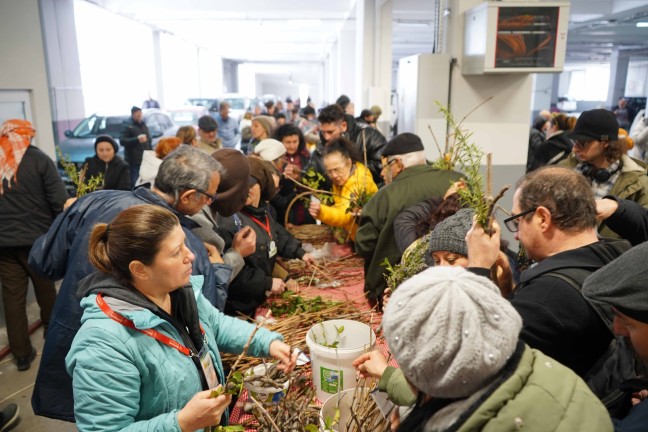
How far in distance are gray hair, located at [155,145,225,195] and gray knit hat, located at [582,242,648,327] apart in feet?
4.75

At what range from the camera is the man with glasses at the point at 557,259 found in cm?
133

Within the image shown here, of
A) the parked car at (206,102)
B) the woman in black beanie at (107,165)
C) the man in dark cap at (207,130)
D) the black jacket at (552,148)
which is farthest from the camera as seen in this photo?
the parked car at (206,102)

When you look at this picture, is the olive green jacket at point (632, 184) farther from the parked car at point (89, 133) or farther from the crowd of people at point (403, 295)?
the parked car at point (89, 133)

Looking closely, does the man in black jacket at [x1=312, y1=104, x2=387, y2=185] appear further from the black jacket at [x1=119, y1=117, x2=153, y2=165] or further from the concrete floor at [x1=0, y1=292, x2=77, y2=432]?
the black jacket at [x1=119, y1=117, x2=153, y2=165]

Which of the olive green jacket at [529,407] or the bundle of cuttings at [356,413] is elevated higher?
the olive green jacket at [529,407]

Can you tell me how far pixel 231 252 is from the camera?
2.31 m

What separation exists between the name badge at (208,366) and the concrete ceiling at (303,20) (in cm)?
1043

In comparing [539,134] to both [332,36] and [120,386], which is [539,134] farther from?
[332,36]

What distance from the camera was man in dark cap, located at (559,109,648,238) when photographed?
2.77 meters

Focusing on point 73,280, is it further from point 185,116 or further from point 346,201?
point 185,116

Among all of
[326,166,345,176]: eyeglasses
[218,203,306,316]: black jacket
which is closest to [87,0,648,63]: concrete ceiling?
[326,166,345,176]: eyeglasses

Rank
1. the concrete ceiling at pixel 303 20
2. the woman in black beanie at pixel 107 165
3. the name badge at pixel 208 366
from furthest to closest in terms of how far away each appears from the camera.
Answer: the concrete ceiling at pixel 303 20 → the woman in black beanie at pixel 107 165 → the name badge at pixel 208 366

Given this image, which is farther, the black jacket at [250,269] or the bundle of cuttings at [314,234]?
the bundle of cuttings at [314,234]

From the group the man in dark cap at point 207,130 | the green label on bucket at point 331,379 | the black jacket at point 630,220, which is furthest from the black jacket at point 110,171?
the black jacket at point 630,220
